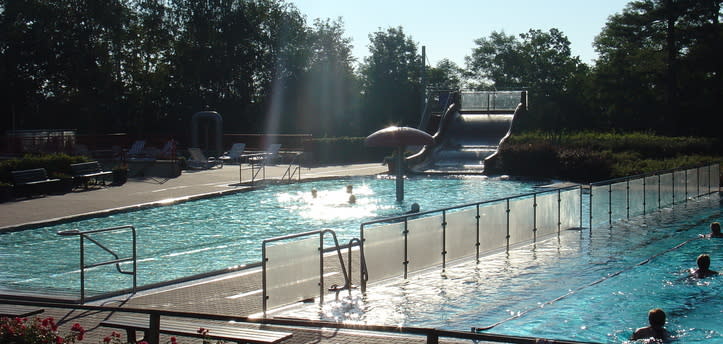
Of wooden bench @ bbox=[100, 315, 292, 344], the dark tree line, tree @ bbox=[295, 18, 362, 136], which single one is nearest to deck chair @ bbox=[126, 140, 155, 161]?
the dark tree line

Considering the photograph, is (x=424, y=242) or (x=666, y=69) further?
(x=666, y=69)

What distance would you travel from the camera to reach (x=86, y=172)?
97.4ft

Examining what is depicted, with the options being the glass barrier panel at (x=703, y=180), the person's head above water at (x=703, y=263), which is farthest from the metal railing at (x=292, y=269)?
the glass barrier panel at (x=703, y=180)

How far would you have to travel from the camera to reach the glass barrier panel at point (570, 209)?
18547mm

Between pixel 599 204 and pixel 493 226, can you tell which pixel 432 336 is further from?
pixel 599 204

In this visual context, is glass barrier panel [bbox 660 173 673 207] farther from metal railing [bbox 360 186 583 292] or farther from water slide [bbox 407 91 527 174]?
water slide [bbox 407 91 527 174]

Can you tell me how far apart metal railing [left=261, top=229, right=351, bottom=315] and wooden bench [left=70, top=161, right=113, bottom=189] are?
19494 millimetres

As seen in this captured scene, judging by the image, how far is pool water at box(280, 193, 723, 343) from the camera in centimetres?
1156

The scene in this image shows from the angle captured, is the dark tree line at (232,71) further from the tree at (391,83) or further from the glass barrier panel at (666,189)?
the glass barrier panel at (666,189)

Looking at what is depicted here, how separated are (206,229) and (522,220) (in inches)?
338

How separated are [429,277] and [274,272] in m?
4.15

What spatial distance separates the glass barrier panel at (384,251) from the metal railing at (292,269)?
111 centimetres

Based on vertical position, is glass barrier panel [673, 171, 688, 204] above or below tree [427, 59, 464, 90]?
below

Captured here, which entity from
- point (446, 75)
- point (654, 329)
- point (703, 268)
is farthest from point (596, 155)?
point (446, 75)
